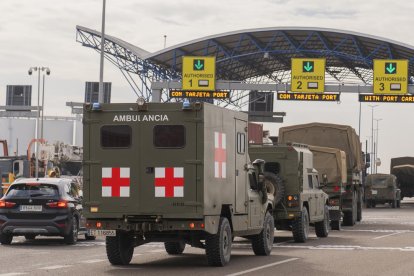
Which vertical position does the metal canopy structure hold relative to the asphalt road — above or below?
above

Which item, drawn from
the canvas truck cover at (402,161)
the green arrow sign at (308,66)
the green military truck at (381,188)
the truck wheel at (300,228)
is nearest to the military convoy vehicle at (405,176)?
the canvas truck cover at (402,161)

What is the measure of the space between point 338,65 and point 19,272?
63738 millimetres

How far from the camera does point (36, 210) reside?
2364 cm

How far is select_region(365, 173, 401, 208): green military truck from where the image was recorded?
62406 millimetres

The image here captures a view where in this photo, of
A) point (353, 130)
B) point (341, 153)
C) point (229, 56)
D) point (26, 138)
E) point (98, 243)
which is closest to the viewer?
point (98, 243)

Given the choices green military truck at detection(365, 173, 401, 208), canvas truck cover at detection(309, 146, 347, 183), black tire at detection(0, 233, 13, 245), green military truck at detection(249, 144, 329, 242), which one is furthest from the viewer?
green military truck at detection(365, 173, 401, 208)

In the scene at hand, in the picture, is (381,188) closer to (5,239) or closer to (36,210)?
(5,239)

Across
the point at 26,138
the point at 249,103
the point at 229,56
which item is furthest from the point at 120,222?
the point at 26,138

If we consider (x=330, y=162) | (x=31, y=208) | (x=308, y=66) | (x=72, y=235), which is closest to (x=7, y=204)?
(x=31, y=208)

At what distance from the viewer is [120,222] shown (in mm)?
17625

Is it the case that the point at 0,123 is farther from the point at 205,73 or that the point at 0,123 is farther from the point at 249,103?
the point at 205,73

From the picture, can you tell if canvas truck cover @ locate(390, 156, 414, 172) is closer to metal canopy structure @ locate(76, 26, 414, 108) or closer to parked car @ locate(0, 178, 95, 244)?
metal canopy structure @ locate(76, 26, 414, 108)

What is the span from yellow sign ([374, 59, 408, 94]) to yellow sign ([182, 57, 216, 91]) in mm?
8253

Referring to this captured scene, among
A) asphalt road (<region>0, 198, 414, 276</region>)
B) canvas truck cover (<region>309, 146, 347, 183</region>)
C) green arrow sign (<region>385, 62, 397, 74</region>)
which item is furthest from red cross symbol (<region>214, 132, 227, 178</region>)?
green arrow sign (<region>385, 62, 397, 74</region>)
